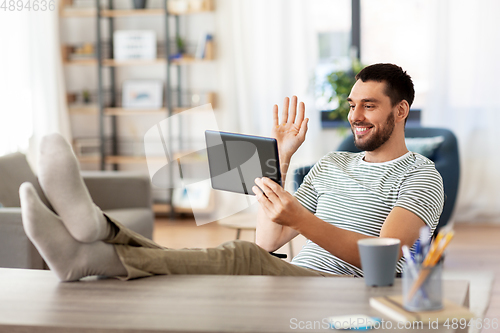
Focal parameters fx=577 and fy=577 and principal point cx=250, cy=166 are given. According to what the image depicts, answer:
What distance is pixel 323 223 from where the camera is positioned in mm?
1472

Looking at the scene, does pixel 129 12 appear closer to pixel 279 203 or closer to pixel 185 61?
pixel 185 61

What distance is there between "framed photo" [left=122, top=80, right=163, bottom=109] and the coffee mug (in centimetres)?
362

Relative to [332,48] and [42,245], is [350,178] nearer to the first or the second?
[42,245]

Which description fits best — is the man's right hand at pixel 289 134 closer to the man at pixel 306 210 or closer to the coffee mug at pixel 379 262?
the man at pixel 306 210

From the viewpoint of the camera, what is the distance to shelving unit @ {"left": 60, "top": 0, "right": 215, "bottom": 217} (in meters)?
4.41

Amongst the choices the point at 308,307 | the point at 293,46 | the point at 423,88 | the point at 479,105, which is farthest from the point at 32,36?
the point at 308,307

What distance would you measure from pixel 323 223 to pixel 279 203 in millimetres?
130

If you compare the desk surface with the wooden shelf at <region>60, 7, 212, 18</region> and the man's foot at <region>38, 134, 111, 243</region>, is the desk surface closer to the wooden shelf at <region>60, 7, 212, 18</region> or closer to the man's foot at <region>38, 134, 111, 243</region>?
the man's foot at <region>38, 134, 111, 243</region>

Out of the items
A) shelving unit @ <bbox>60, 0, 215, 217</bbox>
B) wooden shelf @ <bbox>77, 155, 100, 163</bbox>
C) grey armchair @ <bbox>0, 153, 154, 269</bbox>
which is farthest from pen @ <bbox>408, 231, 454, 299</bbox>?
wooden shelf @ <bbox>77, 155, 100, 163</bbox>

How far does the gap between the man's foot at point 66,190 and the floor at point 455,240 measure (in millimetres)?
2097

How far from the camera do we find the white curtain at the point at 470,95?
4180 millimetres

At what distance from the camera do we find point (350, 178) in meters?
1.72

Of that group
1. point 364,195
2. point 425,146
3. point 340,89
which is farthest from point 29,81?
point 364,195

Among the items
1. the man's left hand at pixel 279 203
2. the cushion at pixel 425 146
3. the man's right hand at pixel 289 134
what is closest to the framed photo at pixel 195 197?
the cushion at pixel 425 146
